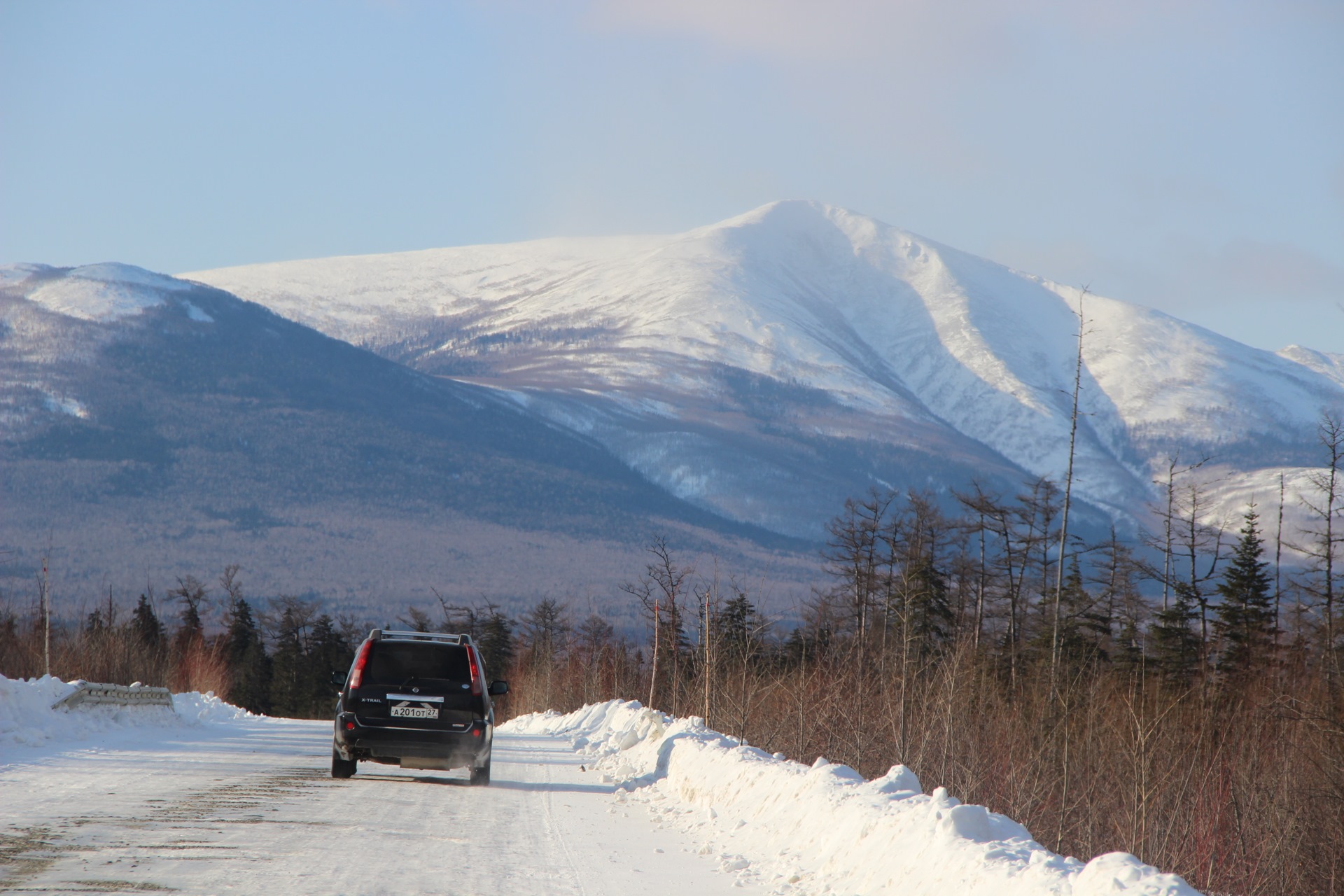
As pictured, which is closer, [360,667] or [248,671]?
[360,667]

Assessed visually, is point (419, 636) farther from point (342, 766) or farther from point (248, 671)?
point (248, 671)

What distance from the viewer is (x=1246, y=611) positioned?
44.5m

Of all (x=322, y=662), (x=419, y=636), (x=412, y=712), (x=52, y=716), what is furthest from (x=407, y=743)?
(x=322, y=662)

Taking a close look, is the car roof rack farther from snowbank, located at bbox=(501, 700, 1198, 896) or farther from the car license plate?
snowbank, located at bbox=(501, 700, 1198, 896)

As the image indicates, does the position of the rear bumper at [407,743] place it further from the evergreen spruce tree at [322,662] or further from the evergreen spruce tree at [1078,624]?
the evergreen spruce tree at [322,662]

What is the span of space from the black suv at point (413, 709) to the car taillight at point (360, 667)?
1 cm

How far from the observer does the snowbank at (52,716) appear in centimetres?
1889

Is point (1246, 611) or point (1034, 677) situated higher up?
point (1246, 611)

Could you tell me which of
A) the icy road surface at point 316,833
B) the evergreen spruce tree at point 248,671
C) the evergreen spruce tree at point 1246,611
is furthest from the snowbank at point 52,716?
the evergreen spruce tree at point 248,671

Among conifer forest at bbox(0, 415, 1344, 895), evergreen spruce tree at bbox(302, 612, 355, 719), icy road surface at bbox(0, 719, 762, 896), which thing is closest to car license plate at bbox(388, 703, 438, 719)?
icy road surface at bbox(0, 719, 762, 896)

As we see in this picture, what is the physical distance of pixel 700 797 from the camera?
44.0 feet

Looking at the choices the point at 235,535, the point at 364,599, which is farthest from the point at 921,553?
the point at 235,535

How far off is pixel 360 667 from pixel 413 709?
2.65 feet

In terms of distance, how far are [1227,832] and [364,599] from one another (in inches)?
6533
